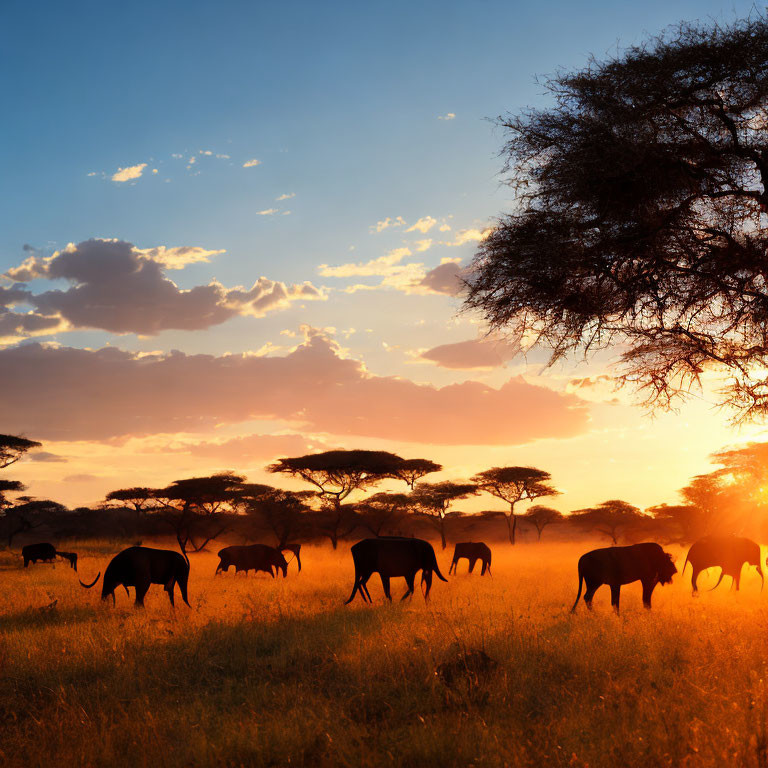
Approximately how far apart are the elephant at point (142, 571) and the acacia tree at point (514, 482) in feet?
114

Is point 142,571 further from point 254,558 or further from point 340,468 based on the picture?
point 340,468

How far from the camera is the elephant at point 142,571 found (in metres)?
14.1

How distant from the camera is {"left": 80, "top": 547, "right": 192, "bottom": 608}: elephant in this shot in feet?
46.4

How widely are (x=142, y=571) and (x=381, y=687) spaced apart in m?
8.29

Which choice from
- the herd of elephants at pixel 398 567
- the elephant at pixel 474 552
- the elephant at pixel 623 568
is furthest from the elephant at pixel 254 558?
the elephant at pixel 623 568

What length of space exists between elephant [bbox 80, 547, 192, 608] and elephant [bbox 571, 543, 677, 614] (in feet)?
27.4

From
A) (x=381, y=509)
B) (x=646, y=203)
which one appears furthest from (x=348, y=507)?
(x=646, y=203)

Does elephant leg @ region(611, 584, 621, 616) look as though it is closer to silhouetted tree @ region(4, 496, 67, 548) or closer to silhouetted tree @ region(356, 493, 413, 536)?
silhouetted tree @ region(356, 493, 413, 536)

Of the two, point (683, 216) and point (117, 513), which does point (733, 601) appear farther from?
point (117, 513)

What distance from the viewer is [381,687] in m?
7.63

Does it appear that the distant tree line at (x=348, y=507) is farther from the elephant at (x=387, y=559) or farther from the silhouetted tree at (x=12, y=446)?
the elephant at (x=387, y=559)

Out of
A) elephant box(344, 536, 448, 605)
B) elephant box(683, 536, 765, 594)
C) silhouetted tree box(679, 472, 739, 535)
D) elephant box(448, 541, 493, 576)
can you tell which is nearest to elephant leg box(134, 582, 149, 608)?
elephant box(344, 536, 448, 605)

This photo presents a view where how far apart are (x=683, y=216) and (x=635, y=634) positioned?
7086 millimetres

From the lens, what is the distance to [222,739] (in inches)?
243
